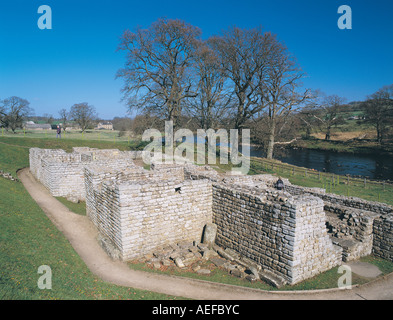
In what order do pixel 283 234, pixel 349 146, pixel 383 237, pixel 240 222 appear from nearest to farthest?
pixel 283 234 < pixel 240 222 < pixel 383 237 < pixel 349 146

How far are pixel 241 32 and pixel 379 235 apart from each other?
80.1ft

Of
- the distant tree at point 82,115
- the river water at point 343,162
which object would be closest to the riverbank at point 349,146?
the river water at point 343,162

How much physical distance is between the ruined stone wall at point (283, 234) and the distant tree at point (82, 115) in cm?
4476

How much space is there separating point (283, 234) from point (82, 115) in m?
47.7

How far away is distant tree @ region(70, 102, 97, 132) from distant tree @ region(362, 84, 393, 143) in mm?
58251

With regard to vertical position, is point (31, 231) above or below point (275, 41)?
below

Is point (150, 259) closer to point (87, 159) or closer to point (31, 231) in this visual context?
point (31, 231)

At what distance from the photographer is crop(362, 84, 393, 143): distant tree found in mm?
48750

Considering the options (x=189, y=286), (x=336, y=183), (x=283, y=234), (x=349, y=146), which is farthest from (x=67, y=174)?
(x=349, y=146)

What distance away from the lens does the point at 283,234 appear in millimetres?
7297

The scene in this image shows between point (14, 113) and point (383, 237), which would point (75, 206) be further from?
point (14, 113)
